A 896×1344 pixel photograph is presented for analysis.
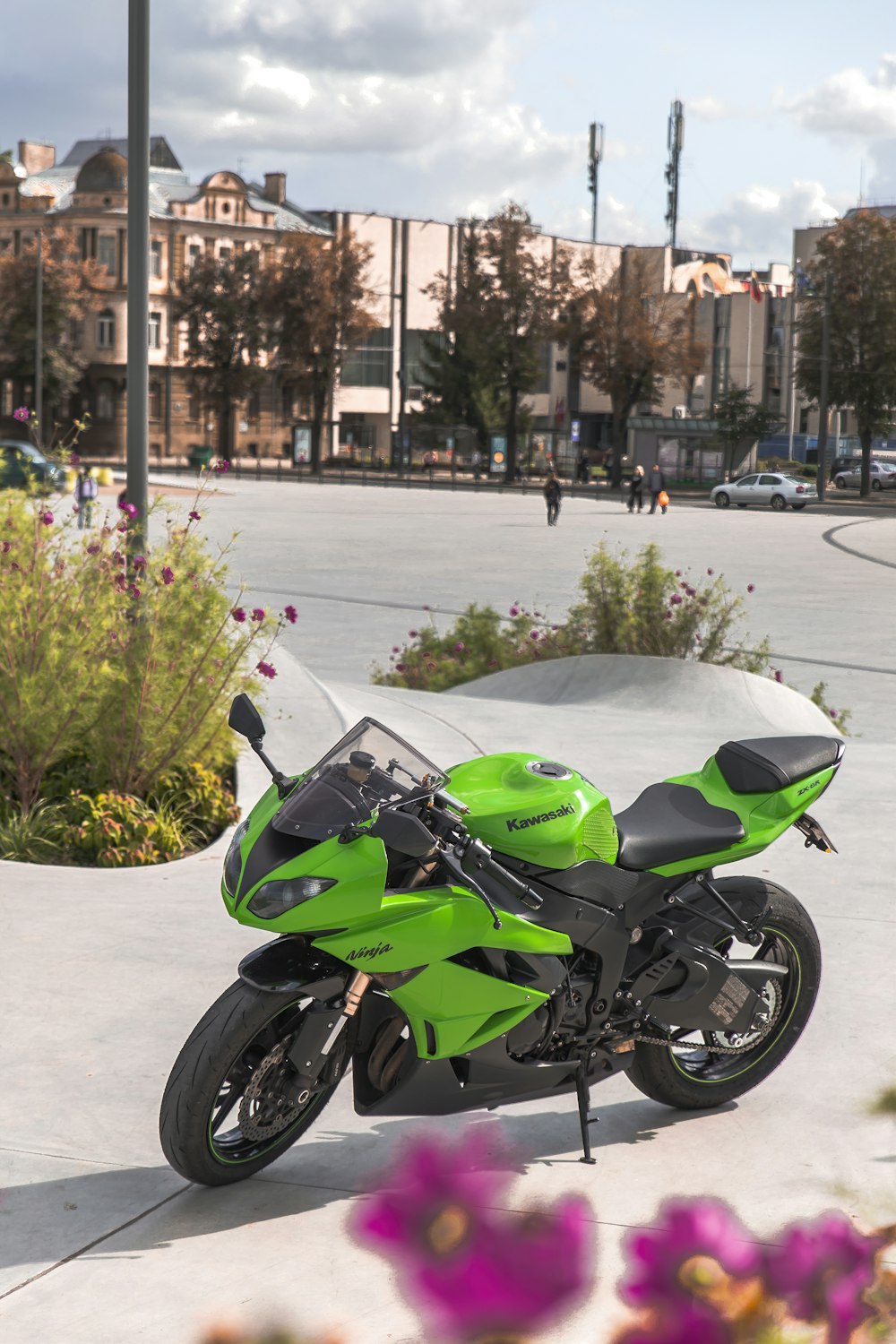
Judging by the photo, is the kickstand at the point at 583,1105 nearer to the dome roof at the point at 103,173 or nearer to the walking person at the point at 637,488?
the walking person at the point at 637,488

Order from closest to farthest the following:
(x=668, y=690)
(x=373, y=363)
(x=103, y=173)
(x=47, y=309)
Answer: (x=668, y=690)
(x=47, y=309)
(x=103, y=173)
(x=373, y=363)

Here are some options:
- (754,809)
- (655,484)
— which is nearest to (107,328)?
(655,484)

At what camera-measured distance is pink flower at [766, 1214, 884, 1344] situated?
120 centimetres

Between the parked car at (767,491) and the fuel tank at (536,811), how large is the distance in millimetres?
52723

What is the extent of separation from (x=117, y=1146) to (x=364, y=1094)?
75 centimetres

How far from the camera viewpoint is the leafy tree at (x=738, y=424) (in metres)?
69.4

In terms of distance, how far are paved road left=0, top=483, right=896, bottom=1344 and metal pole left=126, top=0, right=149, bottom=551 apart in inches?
61.6

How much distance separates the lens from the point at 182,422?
9450 cm

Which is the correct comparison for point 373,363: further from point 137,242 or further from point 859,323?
point 137,242

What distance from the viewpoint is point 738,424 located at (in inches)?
2768

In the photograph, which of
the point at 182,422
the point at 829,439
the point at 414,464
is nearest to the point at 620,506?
the point at 414,464

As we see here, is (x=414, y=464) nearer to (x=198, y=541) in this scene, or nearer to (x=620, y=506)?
(x=620, y=506)

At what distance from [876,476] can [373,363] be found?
39.3 m

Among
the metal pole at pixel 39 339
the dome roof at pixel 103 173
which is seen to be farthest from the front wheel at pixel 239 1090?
the dome roof at pixel 103 173
